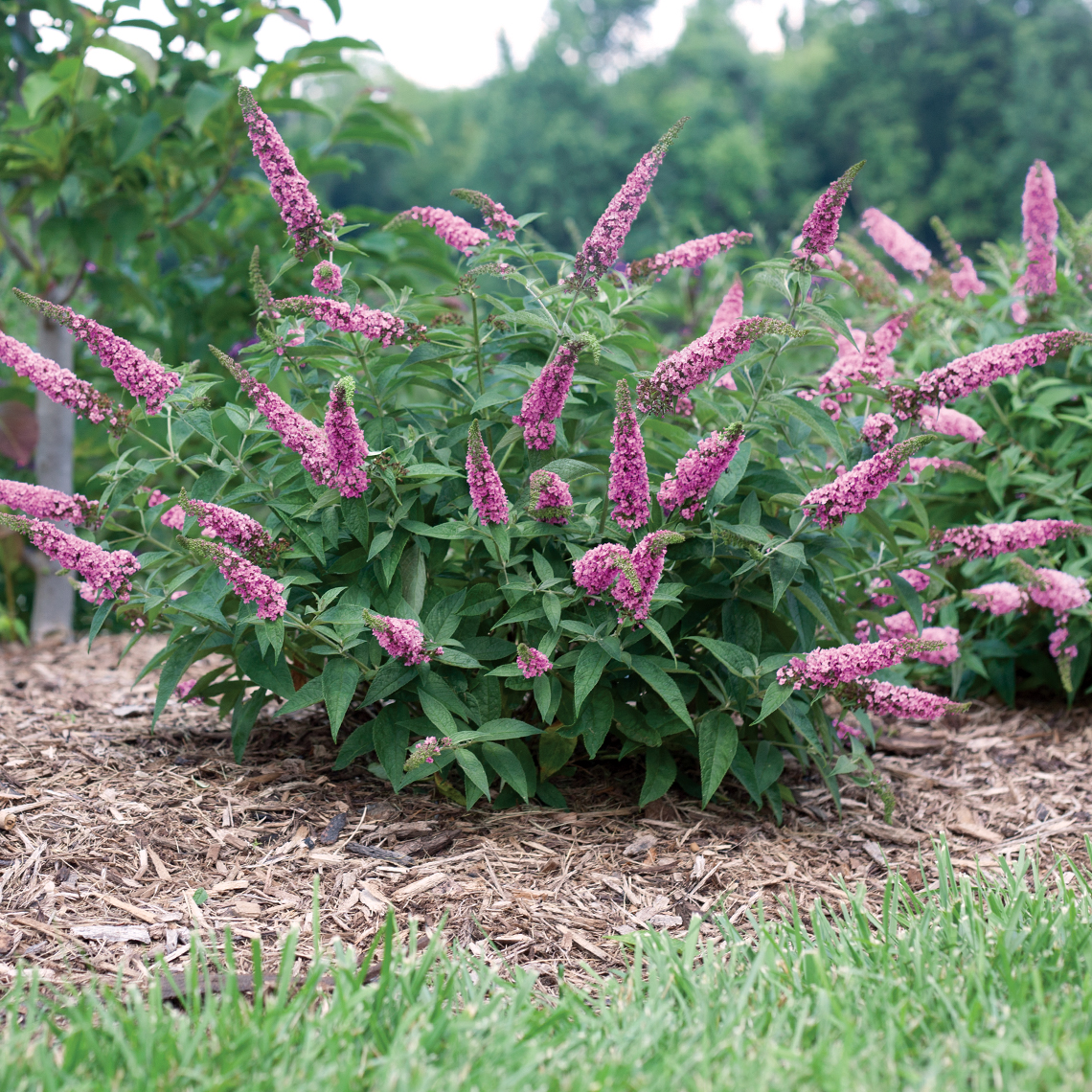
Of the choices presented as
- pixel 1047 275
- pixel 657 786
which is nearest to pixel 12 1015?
pixel 657 786

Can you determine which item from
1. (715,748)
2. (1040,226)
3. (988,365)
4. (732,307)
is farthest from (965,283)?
(715,748)

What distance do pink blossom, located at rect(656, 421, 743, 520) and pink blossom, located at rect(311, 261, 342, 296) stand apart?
3.55 feet

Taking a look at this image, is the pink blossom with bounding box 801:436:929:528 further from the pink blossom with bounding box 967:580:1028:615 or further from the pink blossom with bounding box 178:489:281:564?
the pink blossom with bounding box 178:489:281:564

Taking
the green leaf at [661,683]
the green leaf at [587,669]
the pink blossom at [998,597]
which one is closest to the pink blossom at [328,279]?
the green leaf at [587,669]

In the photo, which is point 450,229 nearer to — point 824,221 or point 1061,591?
point 824,221

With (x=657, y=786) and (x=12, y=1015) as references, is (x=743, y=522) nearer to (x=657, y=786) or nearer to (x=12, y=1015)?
(x=657, y=786)

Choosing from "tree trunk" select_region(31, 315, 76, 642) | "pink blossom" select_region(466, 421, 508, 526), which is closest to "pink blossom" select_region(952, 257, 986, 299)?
"pink blossom" select_region(466, 421, 508, 526)

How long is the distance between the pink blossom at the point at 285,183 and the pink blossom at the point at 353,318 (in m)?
0.20

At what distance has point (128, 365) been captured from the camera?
8.75 ft

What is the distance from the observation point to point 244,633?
10.3 feet

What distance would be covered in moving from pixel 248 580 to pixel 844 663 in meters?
1.54

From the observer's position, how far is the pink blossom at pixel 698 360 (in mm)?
2424

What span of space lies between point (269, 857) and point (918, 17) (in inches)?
1854

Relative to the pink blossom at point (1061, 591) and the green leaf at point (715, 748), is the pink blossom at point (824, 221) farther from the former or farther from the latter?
the pink blossom at point (1061, 591)
